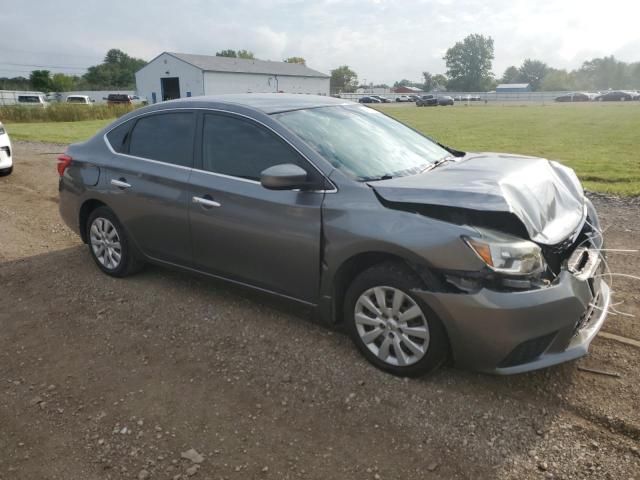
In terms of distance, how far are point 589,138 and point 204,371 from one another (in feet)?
60.5

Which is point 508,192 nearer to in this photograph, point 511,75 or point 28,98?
point 28,98

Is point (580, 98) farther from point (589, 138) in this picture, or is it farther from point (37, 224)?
point (37, 224)

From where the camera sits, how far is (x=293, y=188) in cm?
346

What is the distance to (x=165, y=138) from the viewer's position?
4.45m

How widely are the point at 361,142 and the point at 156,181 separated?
1.73 metres

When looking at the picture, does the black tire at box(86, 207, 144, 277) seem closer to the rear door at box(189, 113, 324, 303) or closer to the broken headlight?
the rear door at box(189, 113, 324, 303)

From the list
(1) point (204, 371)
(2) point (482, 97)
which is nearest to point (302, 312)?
(1) point (204, 371)

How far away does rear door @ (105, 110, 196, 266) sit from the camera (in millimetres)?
4238

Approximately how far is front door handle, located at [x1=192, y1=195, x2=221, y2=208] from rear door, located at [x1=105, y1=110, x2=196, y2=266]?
0.48 ft

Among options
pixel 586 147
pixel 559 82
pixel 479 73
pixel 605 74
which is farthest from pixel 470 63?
pixel 586 147

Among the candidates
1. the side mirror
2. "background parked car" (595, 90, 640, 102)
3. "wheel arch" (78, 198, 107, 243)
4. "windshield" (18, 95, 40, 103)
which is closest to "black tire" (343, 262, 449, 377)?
the side mirror

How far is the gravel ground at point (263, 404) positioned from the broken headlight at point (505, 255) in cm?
80

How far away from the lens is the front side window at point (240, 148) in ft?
12.1

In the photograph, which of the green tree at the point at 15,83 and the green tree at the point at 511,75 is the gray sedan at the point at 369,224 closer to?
the green tree at the point at 15,83
